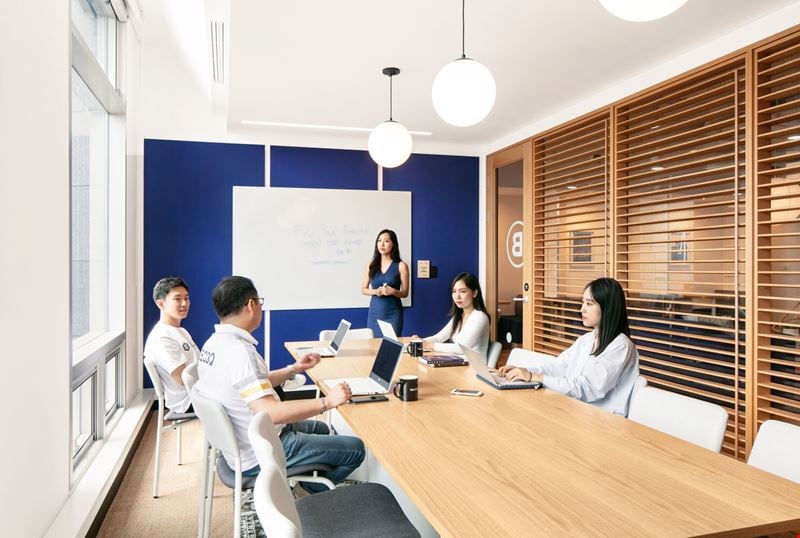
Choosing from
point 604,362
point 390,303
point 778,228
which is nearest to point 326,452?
point 604,362

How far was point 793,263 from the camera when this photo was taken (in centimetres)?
309

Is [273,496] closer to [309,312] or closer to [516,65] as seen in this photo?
[516,65]

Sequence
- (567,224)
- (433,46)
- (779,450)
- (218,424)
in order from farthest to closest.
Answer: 1. (567,224)
2. (433,46)
3. (218,424)
4. (779,450)

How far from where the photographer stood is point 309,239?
19.9 ft

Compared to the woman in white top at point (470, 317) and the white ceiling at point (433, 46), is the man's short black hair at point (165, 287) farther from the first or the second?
the woman in white top at point (470, 317)

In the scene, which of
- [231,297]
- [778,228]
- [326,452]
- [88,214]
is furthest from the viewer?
[88,214]

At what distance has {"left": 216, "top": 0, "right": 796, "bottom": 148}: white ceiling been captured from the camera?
3.05m

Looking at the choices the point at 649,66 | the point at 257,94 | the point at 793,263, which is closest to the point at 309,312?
the point at 257,94

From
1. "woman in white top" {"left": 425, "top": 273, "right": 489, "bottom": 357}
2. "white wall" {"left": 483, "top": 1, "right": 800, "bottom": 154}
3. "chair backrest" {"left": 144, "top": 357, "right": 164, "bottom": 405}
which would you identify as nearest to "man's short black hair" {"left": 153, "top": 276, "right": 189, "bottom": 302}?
"chair backrest" {"left": 144, "top": 357, "right": 164, "bottom": 405}

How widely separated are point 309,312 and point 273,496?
487cm

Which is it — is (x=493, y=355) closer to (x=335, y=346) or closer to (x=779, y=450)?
(x=335, y=346)

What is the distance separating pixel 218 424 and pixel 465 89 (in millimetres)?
1719

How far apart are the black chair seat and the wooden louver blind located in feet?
7.86

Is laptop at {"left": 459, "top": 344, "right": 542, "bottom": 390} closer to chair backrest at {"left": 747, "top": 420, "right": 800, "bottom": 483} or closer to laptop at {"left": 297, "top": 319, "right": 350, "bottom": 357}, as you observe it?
chair backrest at {"left": 747, "top": 420, "right": 800, "bottom": 483}
